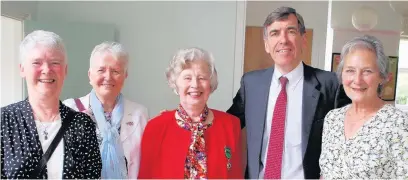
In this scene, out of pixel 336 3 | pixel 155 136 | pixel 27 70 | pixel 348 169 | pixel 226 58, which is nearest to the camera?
pixel 27 70

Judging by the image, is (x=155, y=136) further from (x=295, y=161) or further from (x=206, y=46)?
(x=206, y=46)

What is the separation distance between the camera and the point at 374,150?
4.88 ft

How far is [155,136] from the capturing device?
1736 millimetres

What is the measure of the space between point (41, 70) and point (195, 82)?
2.10 feet

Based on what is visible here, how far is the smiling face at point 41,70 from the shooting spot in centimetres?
137

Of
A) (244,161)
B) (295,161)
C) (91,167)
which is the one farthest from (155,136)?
(295,161)

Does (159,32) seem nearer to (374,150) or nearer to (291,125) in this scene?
(291,125)

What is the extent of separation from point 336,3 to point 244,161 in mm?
3765

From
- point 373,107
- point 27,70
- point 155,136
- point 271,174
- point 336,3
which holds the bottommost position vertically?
point 271,174

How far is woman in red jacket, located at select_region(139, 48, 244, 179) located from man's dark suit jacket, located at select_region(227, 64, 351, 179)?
16 centimetres

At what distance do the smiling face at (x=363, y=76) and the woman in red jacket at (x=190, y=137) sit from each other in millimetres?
579

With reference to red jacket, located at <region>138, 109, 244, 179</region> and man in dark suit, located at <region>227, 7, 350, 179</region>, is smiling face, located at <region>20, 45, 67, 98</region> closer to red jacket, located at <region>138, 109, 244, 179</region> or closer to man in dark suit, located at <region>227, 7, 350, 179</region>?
red jacket, located at <region>138, 109, 244, 179</region>

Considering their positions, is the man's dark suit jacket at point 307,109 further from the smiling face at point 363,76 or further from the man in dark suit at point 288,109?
the smiling face at point 363,76

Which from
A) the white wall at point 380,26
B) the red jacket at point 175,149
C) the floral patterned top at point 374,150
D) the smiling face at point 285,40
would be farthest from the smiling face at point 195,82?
the white wall at point 380,26
